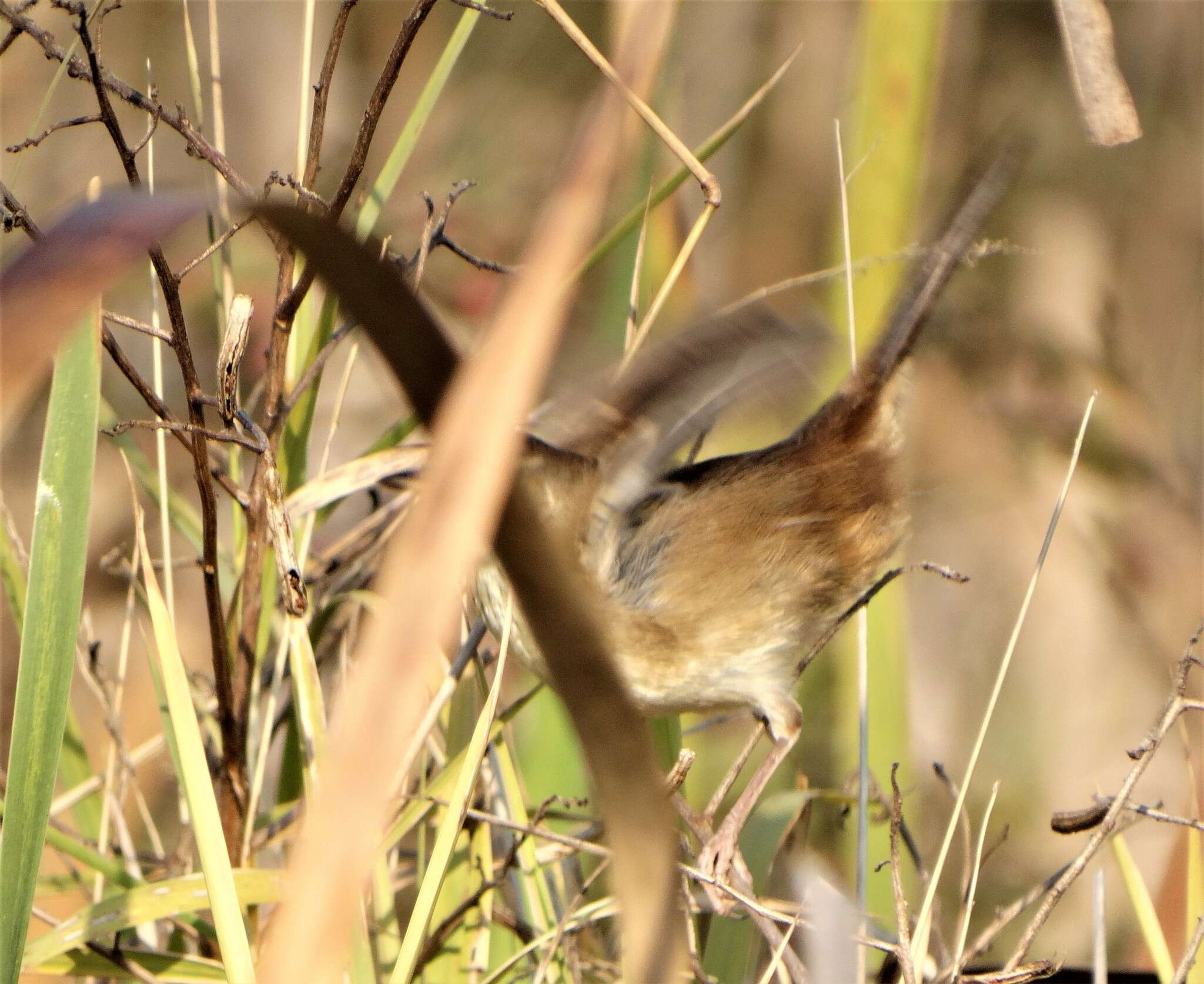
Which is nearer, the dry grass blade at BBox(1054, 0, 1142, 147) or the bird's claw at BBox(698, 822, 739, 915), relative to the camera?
the dry grass blade at BBox(1054, 0, 1142, 147)

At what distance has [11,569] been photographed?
1256mm

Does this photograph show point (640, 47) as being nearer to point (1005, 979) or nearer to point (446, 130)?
point (1005, 979)

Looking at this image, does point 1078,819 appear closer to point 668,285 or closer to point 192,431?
point 668,285

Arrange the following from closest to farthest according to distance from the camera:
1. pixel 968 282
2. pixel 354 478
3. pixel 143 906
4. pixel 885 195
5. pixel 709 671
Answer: pixel 143 906 → pixel 354 478 → pixel 709 671 → pixel 885 195 → pixel 968 282

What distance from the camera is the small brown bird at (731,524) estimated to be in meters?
1.28

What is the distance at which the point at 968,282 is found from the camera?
377cm

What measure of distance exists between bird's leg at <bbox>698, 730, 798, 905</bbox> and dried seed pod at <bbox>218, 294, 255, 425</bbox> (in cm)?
62

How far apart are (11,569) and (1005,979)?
104cm

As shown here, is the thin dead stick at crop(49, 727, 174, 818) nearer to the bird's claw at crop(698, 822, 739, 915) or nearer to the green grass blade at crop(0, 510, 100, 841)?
the green grass blade at crop(0, 510, 100, 841)

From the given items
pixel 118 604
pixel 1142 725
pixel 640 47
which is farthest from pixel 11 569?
pixel 1142 725

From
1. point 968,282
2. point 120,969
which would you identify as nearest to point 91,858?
point 120,969

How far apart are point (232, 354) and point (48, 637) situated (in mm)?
247

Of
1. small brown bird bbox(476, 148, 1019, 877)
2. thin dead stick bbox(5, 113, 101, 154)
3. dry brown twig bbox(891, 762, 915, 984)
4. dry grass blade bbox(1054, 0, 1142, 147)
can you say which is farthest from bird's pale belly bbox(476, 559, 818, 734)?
dry grass blade bbox(1054, 0, 1142, 147)

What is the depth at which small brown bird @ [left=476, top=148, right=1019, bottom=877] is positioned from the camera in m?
1.28
